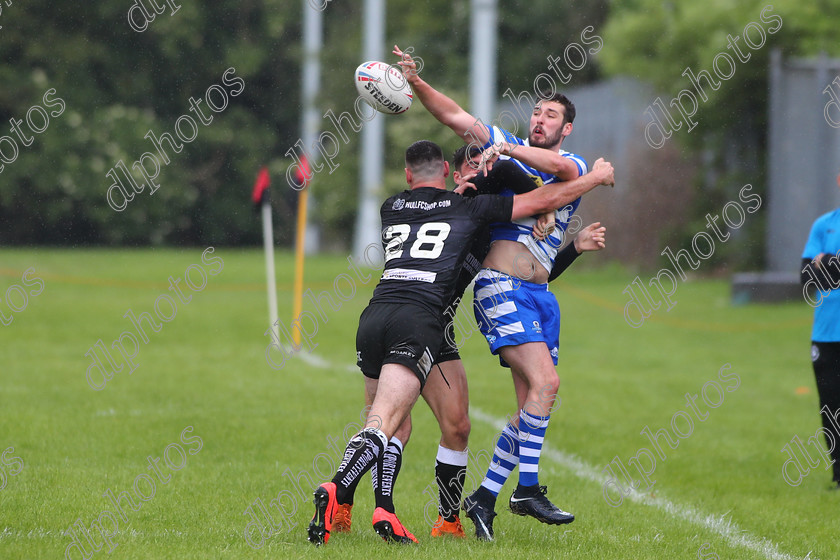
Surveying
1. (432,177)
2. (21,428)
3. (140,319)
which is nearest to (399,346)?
(432,177)

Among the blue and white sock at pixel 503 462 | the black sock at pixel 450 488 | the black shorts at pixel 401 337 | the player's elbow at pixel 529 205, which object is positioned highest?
the player's elbow at pixel 529 205

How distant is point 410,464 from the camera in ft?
28.6

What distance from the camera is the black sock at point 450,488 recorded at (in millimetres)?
6418

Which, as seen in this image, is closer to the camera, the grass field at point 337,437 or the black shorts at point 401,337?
the black shorts at point 401,337

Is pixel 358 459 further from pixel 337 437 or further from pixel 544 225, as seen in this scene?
pixel 337 437

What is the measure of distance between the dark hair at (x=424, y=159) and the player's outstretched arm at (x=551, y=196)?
1.68 ft

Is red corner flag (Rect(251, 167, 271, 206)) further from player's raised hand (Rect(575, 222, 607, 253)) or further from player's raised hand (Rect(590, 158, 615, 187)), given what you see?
player's raised hand (Rect(590, 158, 615, 187))

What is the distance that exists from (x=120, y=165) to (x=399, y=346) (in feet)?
124

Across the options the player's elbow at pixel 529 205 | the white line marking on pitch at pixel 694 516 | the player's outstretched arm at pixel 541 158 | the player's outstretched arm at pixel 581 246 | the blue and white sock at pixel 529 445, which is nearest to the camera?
the player's outstretched arm at pixel 541 158

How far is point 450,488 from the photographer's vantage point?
6449mm

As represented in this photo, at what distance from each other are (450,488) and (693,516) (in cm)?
191

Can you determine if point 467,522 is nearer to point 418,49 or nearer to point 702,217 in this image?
point 702,217

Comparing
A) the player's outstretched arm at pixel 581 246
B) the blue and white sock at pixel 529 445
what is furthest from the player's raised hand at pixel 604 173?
the blue and white sock at pixel 529 445

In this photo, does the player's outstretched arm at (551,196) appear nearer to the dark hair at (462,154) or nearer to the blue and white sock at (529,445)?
the dark hair at (462,154)
